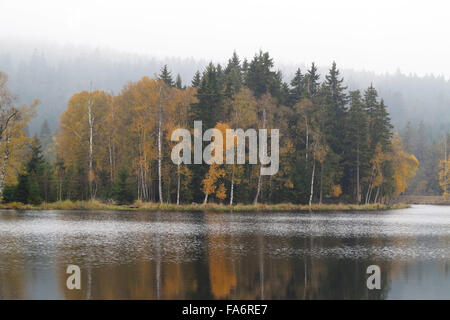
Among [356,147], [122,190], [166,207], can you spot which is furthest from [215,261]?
[356,147]

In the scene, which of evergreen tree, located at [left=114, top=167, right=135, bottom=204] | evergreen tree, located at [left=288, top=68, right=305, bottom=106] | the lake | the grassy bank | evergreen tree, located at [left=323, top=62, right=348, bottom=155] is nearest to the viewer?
the lake

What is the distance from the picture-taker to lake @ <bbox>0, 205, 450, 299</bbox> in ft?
54.4

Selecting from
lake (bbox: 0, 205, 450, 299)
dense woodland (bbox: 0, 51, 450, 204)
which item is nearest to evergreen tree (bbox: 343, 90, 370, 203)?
dense woodland (bbox: 0, 51, 450, 204)

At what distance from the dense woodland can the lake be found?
20399 mm

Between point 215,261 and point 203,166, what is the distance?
38332 mm

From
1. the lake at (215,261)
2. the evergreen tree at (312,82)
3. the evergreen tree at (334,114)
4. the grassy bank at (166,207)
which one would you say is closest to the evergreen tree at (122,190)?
the grassy bank at (166,207)

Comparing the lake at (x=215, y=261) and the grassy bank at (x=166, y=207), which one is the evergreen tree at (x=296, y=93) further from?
the lake at (x=215, y=261)

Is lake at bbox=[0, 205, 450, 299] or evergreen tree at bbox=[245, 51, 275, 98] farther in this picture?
evergreen tree at bbox=[245, 51, 275, 98]

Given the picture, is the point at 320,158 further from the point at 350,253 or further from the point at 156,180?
the point at 350,253

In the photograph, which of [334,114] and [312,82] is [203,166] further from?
[312,82]

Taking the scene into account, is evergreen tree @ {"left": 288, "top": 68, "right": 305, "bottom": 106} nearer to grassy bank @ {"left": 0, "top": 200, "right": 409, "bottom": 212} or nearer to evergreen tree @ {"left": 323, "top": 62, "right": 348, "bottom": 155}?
evergreen tree @ {"left": 323, "top": 62, "right": 348, "bottom": 155}

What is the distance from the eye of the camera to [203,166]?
60031 millimetres

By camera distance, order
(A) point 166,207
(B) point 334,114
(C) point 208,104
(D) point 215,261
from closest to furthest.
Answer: (D) point 215,261
(A) point 166,207
(C) point 208,104
(B) point 334,114

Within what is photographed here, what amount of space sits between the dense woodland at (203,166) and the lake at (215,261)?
20399mm
